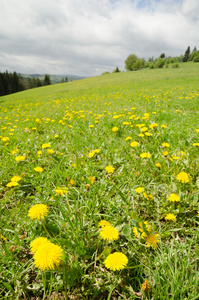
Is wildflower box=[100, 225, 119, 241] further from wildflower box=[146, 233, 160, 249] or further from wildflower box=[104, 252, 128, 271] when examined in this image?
wildflower box=[146, 233, 160, 249]

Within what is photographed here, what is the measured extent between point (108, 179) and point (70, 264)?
3.30ft

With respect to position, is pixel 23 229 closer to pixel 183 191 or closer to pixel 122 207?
pixel 122 207

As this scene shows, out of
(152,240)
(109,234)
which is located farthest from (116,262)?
(152,240)

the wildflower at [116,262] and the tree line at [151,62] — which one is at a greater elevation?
the tree line at [151,62]

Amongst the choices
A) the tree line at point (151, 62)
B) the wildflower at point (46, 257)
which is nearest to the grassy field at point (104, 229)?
the wildflower at point (46, 257)

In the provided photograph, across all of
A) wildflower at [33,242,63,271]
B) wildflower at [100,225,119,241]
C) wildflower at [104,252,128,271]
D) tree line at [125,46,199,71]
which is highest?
tree line at [125,46,199,71]

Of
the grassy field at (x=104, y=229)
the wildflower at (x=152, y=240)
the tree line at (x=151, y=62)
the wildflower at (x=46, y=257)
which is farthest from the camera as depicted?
the tree line at (x=151, y=62)

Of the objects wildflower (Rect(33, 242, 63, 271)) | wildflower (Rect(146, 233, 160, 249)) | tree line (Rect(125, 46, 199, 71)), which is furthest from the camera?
tree line (Rect(125, 46, 199, 71))

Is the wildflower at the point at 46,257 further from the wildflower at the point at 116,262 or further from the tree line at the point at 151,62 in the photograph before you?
the tree line at the point at 151,62

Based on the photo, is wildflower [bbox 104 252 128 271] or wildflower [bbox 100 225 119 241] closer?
wildflower [bbox 104 252 128 271]

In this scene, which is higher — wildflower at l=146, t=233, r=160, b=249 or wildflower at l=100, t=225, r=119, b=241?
wildflower at l=100, t=225, r=119, b=241

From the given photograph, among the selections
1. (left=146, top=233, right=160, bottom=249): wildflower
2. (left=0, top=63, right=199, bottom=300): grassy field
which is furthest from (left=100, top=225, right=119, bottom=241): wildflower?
(left=146, top=233, right=160, bottom=249): wildflower

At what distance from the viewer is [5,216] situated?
138 cm

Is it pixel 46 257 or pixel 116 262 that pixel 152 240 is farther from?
pixel 46 257
